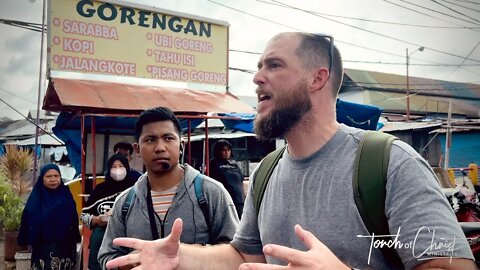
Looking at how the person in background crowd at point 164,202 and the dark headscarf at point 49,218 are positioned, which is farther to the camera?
the dark headscarf at point 49,218

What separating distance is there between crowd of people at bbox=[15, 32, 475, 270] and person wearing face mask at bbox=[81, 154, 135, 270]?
60.8 inches

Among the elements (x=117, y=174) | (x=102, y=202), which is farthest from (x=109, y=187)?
(x=102, y=202)

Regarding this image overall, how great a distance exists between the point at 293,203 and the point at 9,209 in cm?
717

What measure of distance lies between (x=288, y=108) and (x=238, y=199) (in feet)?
15.7

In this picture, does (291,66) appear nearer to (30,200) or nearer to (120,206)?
(120,206)

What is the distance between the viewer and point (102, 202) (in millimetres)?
4055

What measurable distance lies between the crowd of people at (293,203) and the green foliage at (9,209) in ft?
16.2

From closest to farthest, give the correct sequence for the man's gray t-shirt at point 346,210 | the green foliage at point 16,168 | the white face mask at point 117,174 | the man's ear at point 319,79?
the man's gray t-shirt at point 346,210 < the man's ear at point 319,79 < the white face mask at point 117,174 < the green foliage at point 16,168

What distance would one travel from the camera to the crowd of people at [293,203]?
3.70ft

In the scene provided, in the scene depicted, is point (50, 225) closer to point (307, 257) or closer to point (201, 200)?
point (201, 200)

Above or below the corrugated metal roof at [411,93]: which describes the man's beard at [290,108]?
below

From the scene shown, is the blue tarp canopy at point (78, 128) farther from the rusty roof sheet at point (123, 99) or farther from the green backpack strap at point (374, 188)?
the green backpack strap at point (374, 188)

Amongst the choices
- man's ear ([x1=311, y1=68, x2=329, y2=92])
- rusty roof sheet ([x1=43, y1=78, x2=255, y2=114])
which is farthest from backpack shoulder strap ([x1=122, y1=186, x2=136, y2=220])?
rusty roof sheet ([x1=43, y1=78, x2=255, y2=114])

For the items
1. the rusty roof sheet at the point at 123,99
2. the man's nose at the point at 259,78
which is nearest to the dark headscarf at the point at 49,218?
the rusty roof sheet at the point at 123,99
